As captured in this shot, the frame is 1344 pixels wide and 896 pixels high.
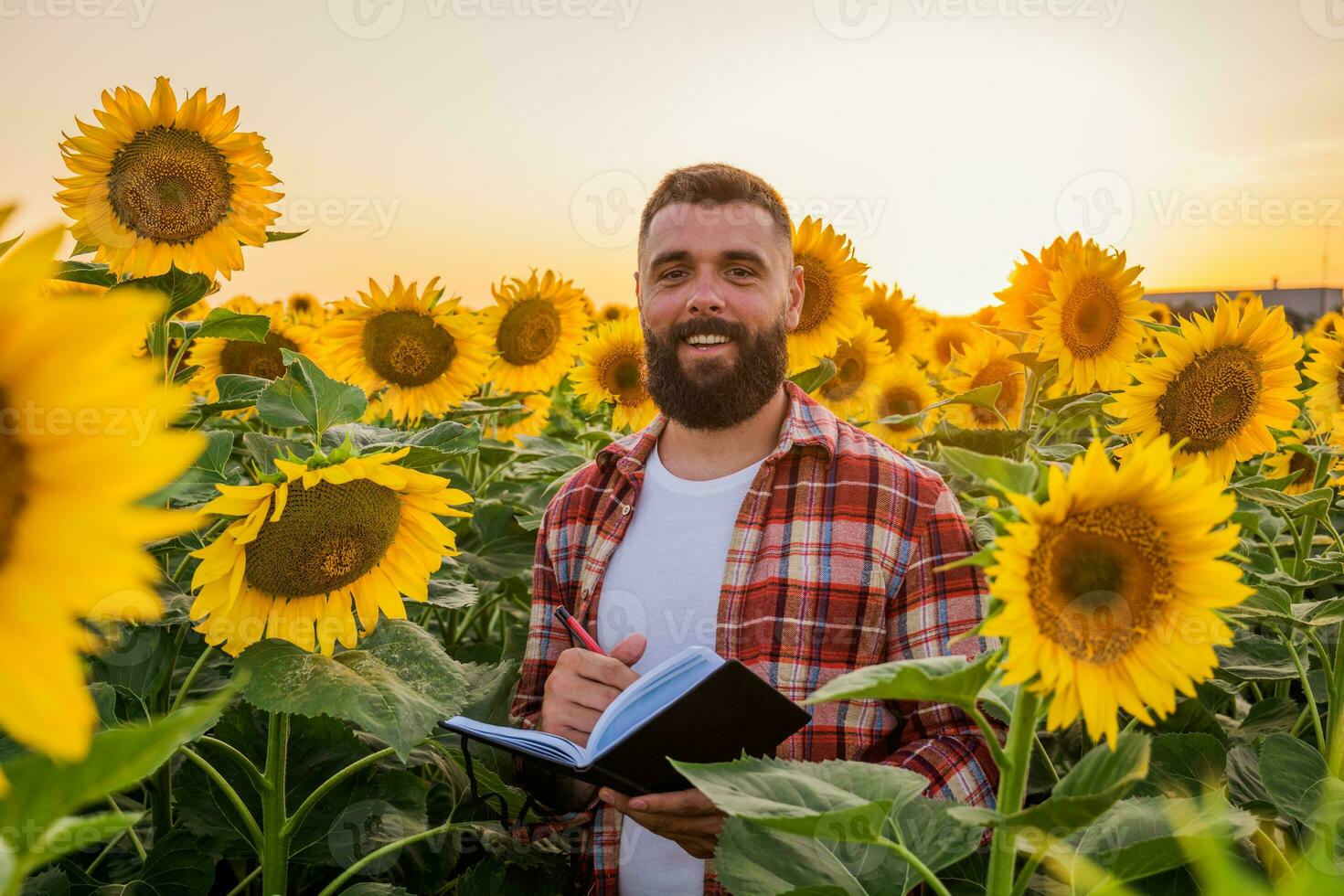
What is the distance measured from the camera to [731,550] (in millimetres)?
2520

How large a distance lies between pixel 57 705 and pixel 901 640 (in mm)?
2061

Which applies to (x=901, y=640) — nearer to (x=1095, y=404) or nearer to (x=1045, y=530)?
(x=1095, y=404)

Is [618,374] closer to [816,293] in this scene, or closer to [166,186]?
[816,293]

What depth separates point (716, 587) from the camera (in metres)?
2.56

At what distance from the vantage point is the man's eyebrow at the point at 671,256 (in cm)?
287

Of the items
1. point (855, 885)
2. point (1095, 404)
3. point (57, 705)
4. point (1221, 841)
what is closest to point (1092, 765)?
point (1221, 841)

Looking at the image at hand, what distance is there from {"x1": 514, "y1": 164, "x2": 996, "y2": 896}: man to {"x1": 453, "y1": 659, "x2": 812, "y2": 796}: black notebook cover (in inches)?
7.1

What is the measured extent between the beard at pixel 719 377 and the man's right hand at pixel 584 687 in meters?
0.77

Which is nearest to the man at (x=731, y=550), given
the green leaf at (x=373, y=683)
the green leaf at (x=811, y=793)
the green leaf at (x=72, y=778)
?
the green leaf at (x=373, y=683)

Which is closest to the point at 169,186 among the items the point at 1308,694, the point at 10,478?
the point at 10,478

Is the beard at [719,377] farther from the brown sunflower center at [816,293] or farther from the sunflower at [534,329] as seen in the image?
the sunflower at [534,329]

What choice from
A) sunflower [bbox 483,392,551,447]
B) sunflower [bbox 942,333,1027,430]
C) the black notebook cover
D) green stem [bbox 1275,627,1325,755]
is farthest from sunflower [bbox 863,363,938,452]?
the black notebook cover

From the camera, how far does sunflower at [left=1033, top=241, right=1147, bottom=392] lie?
9.71 feet

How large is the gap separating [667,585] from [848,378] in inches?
81.7
